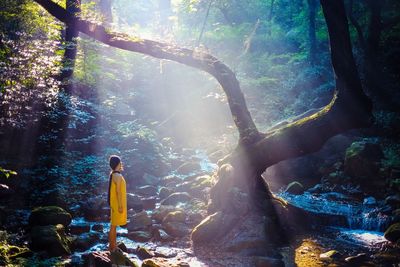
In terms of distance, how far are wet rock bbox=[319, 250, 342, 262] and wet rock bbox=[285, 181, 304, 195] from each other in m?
5.61

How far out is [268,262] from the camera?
742 centimetres

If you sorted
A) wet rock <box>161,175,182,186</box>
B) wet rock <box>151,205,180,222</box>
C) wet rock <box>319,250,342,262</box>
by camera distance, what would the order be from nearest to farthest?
1. wet rock <box>319,250,342,262</box>
2. wet rock <box>151,205,180,222</box>
3. wet rock <box>161,175,182,186</box>

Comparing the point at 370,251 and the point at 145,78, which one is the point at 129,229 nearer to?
the point at 370,251

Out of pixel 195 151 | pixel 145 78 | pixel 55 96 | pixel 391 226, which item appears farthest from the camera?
pixel 145 78

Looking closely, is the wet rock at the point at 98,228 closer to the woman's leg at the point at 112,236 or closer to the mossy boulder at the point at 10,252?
the woman's leg at the point at 112,236

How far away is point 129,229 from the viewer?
31.4 ft

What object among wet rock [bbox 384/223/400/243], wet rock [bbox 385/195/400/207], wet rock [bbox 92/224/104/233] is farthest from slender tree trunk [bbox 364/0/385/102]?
wet rock [bbox 92/224/104/233]

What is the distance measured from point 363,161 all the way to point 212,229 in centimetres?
791

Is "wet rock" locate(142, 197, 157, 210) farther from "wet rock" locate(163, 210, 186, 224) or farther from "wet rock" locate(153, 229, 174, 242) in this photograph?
"wet rock" locate(153, 229, 174, 242)

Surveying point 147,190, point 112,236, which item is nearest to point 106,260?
point 112,236

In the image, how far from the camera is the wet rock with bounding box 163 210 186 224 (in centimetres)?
999

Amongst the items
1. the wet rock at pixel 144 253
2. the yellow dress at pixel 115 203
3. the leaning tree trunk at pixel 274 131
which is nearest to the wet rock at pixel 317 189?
the leaning tree trunk at pixel 274 131

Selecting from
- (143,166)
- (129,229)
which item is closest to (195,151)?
(143,166)

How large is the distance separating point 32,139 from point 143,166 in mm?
4663
